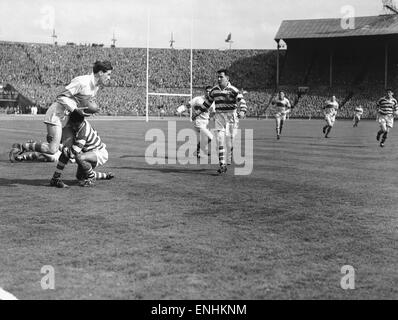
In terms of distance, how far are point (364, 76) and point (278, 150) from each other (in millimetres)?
52555

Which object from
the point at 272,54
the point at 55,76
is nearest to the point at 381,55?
the point at 272,54

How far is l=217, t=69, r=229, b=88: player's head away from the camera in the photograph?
40.8ft

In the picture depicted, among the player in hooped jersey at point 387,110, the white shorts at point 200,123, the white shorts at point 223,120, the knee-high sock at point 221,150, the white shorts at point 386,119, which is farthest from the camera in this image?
the player in hooped jersey at point 387,110

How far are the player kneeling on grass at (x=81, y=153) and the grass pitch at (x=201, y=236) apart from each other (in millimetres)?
276

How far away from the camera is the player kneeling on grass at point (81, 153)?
9.60 metres

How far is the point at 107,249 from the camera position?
550cm

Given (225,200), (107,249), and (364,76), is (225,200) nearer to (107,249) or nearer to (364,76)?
(107,249)

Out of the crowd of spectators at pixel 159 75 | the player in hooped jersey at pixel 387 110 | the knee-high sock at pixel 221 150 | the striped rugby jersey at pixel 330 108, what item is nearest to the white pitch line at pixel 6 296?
the knee-high sock at pixel 221 150

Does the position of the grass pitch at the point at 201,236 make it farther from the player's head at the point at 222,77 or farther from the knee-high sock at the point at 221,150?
the player's head at the point at 222,77

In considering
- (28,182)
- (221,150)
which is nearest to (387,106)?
(221,150)

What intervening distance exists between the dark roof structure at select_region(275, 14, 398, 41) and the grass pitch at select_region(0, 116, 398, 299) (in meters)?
57.6

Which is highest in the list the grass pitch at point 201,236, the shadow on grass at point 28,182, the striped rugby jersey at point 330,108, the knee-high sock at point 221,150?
the striped rugby jersey at point 330,108

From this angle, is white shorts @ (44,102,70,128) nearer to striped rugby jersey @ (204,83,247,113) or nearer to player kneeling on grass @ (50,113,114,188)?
player kneeling on grass @ (50,113,114,188)
